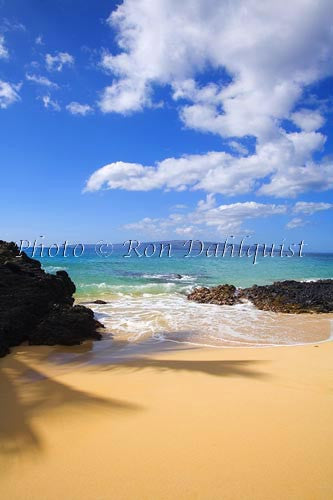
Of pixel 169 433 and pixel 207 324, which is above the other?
pixel 169 433

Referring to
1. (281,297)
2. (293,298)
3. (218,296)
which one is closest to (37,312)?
(218,296)

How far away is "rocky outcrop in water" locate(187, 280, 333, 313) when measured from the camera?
14.3m

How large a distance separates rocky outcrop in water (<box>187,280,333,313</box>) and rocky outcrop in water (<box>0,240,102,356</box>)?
8.86 meters

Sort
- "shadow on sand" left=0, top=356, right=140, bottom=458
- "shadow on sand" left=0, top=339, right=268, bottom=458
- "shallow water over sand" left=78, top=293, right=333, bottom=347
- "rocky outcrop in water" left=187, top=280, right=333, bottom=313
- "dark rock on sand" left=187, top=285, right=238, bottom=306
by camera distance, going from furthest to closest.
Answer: "dark rock on sand" left=187, top=285, right=238, bottom=306 → "rocky outcrop in water" left=187, top=280, right=333, bottom=313 → "shallow water over sand" left=78, top=293, right=333, bottom=347 → "shadow on sand" left=0, top=339, right=268, bottom=458 → "shadow on sand" left=0, top=356, right=140, bottom=458

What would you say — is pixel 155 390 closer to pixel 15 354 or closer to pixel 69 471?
pixel 69 471

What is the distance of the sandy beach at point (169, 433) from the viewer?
7.36 feet

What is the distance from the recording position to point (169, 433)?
9.57 feet

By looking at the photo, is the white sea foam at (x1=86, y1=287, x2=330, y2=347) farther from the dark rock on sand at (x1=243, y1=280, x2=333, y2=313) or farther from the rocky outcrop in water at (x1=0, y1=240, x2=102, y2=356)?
the rocky outcrop in water at (x1=0, y1=240, x2=102, y2=356)

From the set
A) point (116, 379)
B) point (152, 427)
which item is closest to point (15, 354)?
point (116, 379)

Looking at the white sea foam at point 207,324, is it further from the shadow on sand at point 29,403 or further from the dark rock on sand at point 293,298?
the shadow on sand at point 29,403

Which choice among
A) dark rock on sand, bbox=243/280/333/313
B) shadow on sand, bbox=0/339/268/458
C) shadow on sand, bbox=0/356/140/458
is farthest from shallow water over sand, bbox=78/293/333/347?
shadow on sand, bbox=0/356/140/458

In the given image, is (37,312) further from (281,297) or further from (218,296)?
(281,297)

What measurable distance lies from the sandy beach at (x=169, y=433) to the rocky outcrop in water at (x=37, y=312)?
220 cm

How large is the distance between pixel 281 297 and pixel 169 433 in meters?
14.5
